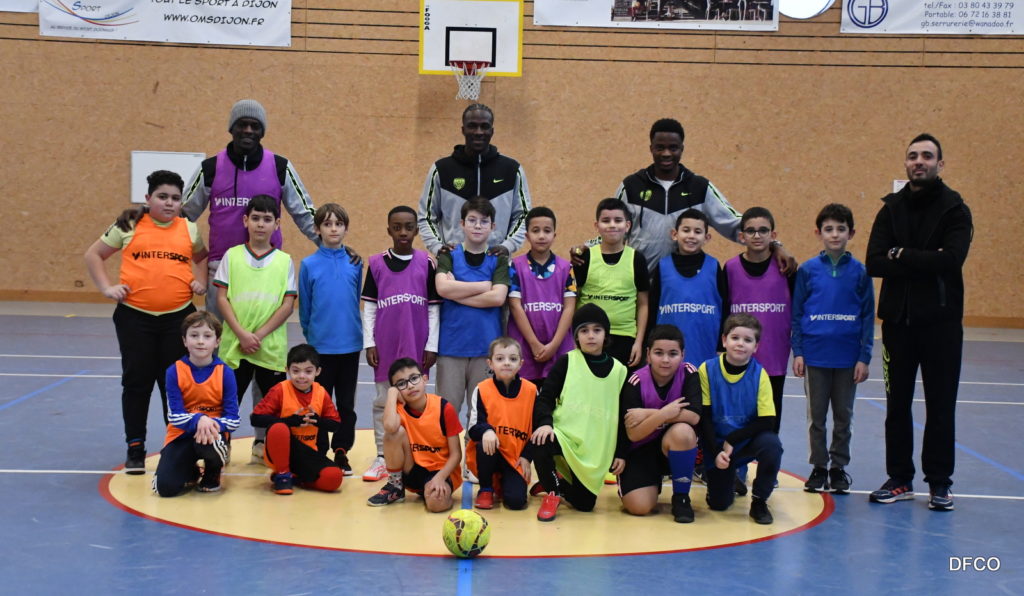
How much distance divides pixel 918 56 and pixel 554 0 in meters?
4.98

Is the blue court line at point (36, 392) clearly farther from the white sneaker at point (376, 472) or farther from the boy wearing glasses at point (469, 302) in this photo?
the boy wearing glasses at point (469, 302)

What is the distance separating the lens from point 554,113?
41.1 ft

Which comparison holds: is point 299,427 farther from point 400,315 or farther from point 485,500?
point 485,500

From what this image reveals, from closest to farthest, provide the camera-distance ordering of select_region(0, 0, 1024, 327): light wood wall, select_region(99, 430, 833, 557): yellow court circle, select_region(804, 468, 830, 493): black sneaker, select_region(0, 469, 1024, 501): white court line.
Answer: select_region(99, 430, 833, 557): yellow court circle < select_region(0, 469, 1024, 501): white court line < select_region(804, 468, 830, 493): black sneaker < select_region(0, 0, 1024, 327): light wood wall

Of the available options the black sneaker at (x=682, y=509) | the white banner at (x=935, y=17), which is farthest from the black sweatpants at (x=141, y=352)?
the white banner at (x=935, y=17)

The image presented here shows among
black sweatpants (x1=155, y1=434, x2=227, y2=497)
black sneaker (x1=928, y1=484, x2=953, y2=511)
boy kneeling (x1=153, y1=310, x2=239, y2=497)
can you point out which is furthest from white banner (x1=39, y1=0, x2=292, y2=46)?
black sneaker (x1=928, y1=484, x2=953, y2=511)

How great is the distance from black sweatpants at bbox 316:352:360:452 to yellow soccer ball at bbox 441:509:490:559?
1.66m

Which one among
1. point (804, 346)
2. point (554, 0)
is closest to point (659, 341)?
point (804, 346)

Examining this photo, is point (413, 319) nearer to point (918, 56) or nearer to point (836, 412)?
point (836, 412)

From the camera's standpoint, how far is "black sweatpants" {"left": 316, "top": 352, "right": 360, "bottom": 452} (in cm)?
541

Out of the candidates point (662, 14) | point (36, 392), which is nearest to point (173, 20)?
point (662, 14)

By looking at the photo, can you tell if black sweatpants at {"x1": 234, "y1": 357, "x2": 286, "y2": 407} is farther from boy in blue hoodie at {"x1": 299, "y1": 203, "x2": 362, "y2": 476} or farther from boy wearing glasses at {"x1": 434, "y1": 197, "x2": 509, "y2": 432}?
boy wearing glasses at {"x1": 434, "y1": 197, "x2": 509, "y2": 432}

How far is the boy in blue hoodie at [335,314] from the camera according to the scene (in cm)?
538

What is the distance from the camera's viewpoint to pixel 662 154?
5508 millimetres
